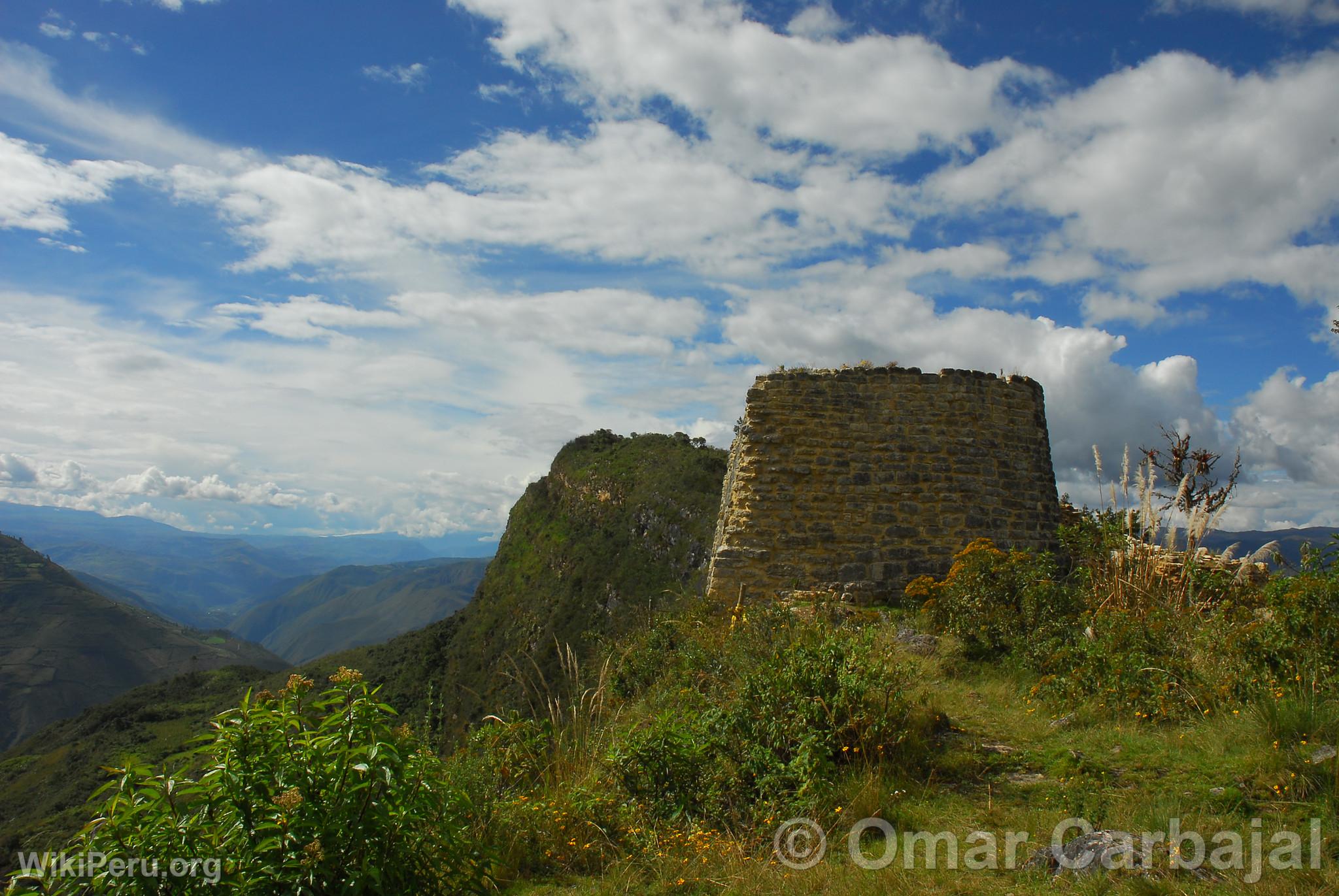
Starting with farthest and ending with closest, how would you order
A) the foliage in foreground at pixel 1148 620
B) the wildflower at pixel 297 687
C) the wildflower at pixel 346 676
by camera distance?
1. the foliage in foreground at pixel 1148 620
2. the wildflower at pixel 346 676
3. the wildflower at pixel 297 687

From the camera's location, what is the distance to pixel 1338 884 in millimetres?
3219

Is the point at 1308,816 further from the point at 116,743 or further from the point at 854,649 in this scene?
the point at 116,743

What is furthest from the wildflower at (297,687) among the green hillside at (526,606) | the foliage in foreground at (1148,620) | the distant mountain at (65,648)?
the distant mountain at (65,648)

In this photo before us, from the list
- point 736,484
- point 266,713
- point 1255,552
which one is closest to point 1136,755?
point 1255,552

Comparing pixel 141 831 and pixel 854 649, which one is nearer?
pixel 141 831

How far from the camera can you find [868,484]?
1094 cm

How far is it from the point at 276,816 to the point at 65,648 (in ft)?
489

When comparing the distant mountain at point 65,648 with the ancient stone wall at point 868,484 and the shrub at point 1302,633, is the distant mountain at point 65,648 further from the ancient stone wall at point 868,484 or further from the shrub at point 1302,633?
the shrub at point 1302,633

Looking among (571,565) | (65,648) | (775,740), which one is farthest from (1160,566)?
(65,648)

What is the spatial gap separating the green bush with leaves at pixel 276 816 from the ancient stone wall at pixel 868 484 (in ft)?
25.3

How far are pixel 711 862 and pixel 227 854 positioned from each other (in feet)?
8.17

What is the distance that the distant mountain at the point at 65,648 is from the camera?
3996 inches

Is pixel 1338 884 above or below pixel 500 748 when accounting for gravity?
above

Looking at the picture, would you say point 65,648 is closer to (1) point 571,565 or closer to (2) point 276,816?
(1) point 571,565
